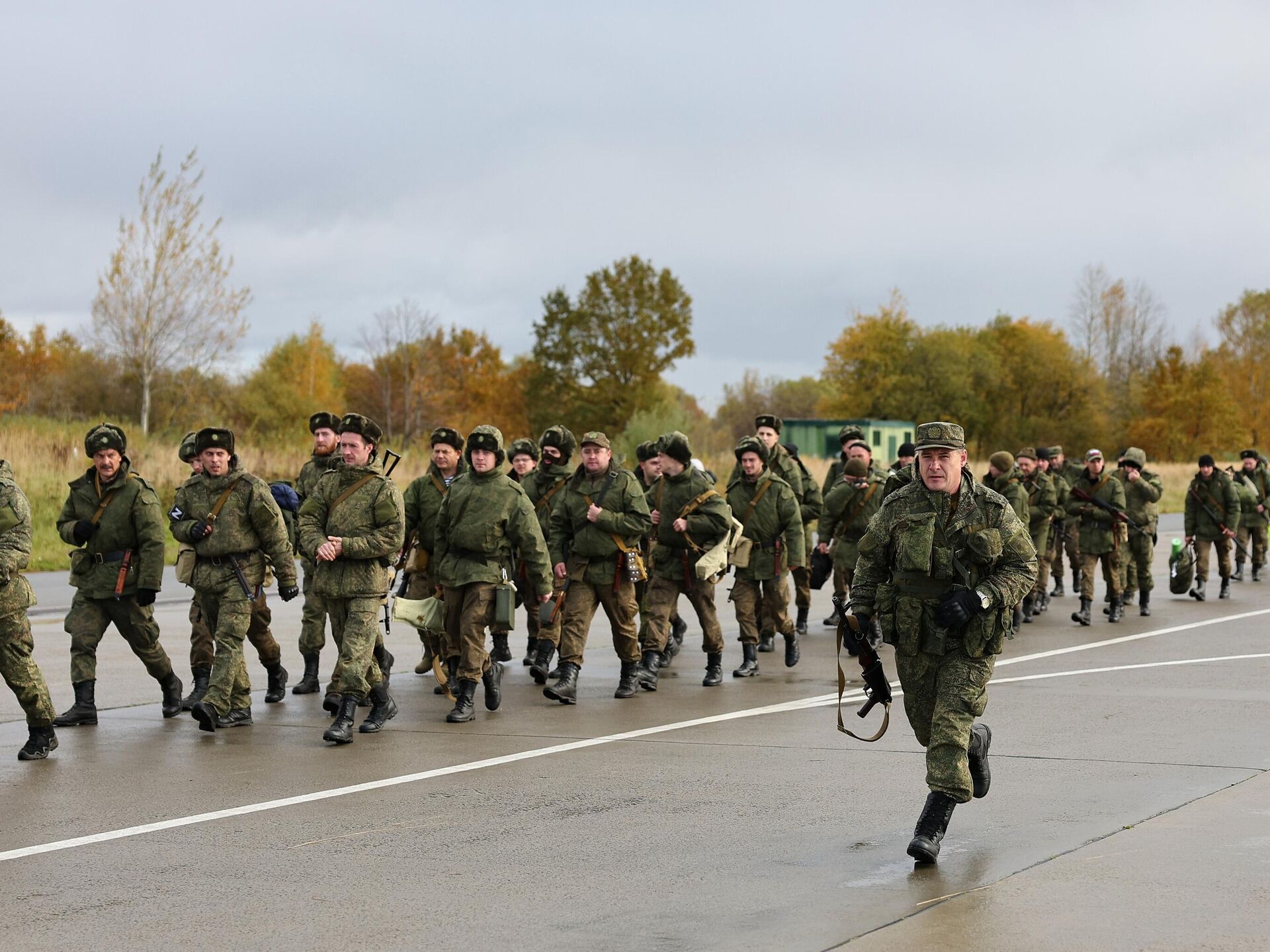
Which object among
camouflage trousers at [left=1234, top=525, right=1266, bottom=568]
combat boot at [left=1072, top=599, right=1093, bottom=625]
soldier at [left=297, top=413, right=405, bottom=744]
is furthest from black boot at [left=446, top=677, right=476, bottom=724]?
camouflage trousers at [left=1234, top=525, right=1266, bottom=568]

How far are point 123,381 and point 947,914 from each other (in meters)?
37.2

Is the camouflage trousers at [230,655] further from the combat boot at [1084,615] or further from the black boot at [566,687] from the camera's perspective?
the combat boot at [1084,615]

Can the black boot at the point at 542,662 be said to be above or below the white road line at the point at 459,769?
above

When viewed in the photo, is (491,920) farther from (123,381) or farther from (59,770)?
(123,381)

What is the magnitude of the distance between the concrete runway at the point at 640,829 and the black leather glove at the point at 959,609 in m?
1.01

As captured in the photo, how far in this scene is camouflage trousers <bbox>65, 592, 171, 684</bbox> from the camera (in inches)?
428

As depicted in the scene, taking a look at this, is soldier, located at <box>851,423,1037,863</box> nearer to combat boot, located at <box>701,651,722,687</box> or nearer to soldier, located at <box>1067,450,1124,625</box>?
combat boot, located at <box>701,651,722,687</box>

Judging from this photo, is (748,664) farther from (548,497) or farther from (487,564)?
(487,564)

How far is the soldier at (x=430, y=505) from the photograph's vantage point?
464 inches

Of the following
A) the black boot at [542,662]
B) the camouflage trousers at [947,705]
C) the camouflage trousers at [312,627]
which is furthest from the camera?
the black boot at [542,662]

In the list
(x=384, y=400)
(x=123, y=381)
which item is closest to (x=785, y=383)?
(x=384, y=400)

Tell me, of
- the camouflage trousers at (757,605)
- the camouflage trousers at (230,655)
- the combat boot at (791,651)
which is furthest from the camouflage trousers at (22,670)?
the combat boot at (791,651)

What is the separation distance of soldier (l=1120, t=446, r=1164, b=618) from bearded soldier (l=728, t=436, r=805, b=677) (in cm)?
651

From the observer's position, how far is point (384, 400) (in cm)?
6800
